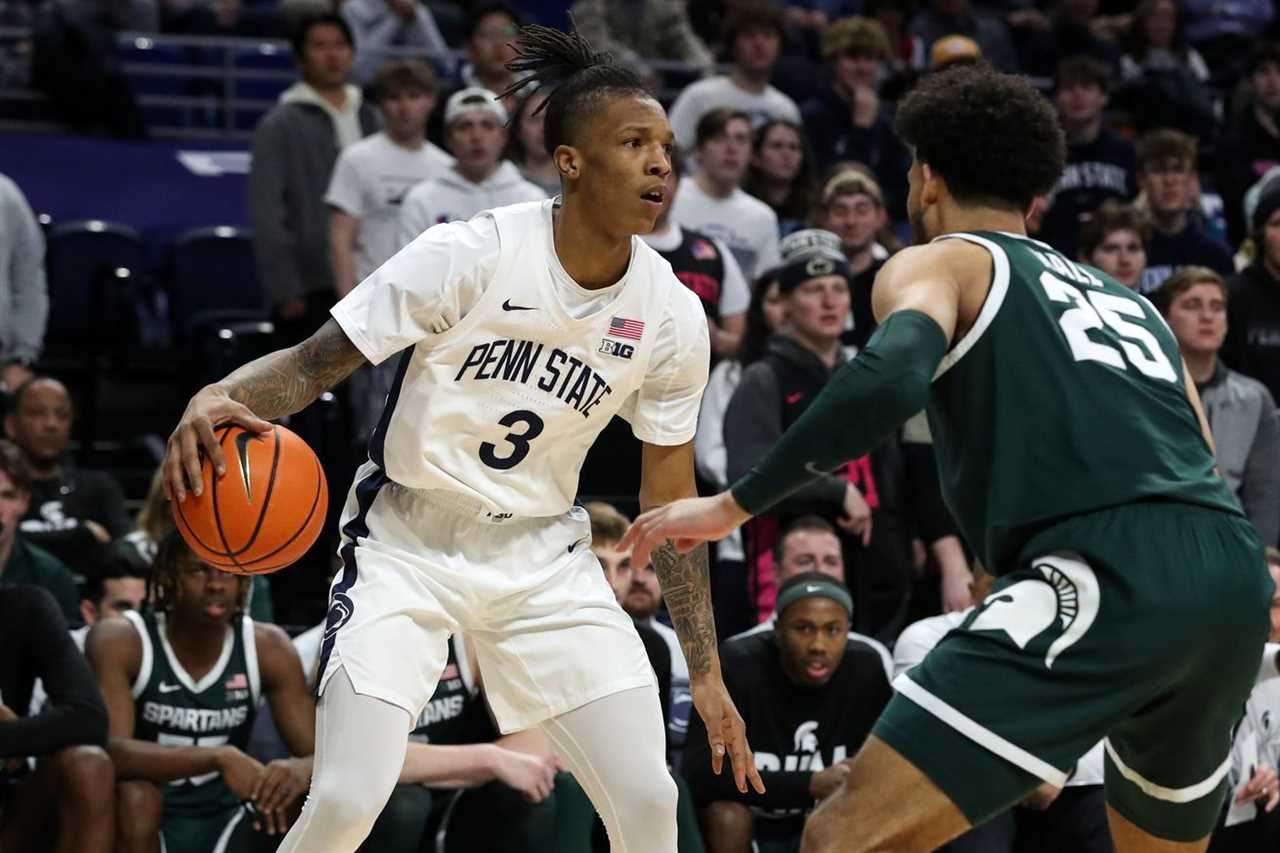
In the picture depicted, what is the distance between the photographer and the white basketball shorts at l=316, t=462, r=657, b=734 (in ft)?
13.8

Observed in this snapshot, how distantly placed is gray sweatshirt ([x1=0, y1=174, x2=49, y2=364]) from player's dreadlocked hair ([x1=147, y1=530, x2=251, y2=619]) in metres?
2.53

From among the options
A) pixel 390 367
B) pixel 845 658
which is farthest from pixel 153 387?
pixel 845 658

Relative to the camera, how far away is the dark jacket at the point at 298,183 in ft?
29.1

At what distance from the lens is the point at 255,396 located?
13.6 feet

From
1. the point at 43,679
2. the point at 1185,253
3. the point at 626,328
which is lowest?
the point at 43,679

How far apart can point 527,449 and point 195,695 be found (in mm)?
2579

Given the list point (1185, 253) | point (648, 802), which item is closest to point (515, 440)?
point (648, 802)

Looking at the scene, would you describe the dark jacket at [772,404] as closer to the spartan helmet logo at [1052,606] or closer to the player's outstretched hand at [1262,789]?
the player's outstretched hand at [1262,789]

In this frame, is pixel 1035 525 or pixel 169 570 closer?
pixel 1035 525

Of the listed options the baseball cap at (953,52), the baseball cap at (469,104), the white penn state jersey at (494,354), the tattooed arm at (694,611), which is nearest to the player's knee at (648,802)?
the tattooed arm at (694,611)

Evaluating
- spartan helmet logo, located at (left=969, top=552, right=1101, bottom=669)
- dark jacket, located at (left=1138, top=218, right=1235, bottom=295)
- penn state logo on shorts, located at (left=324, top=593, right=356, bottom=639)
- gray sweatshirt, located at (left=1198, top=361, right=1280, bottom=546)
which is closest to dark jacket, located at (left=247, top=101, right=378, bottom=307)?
dark jacket, located at (left=1138, top=218, right=1235, bottom=295)

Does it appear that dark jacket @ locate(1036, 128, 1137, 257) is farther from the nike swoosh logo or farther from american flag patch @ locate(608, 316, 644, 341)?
the nike swoosh logo

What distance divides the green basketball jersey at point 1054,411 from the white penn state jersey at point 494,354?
3.25 feet

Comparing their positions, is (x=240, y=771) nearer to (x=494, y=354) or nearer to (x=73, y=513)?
(x=73, y=513)
